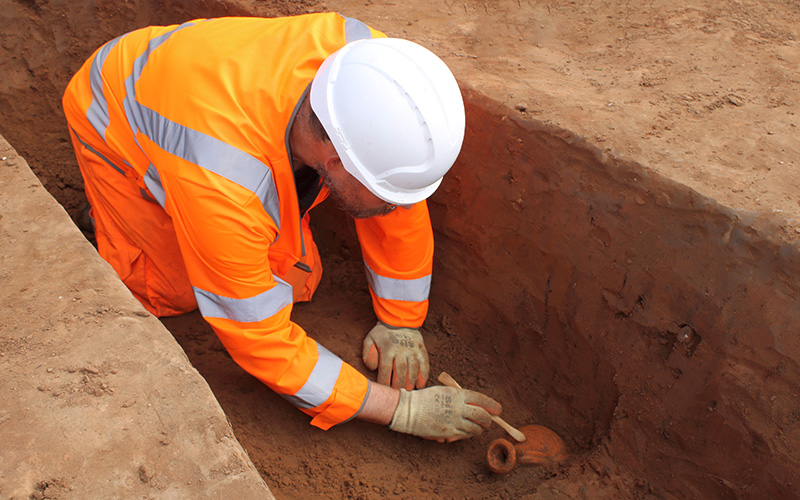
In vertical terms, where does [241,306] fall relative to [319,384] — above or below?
above

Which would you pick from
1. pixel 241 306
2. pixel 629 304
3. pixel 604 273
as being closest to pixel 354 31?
pixel 241 306

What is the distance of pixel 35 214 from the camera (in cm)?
210

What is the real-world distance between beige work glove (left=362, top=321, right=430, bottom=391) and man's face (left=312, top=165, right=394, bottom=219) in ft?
2.98

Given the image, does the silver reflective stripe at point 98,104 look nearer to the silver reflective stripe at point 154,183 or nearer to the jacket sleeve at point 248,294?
the silver reflective stripe at point 154,183

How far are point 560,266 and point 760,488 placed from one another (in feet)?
3.75

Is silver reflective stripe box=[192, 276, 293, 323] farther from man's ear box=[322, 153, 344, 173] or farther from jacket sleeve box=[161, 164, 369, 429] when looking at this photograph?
man's ear box=[322, 153, 344, 173]

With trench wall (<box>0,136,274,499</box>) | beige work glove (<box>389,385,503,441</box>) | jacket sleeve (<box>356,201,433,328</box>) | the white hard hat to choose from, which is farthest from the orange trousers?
the white hard hat

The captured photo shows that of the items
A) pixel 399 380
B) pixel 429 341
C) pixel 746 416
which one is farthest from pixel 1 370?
pixel 746 416

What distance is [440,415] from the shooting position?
254 cm

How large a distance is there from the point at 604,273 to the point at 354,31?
1.44 metres

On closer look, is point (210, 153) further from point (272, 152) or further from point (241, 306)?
point (241, 306)

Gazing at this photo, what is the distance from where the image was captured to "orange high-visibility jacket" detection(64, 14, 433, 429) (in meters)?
1.94

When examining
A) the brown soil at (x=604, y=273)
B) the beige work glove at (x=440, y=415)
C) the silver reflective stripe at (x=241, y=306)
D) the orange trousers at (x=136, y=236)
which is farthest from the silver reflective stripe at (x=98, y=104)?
the beige work glove at (x=440, y=415)

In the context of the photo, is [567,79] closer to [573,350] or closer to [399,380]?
[573,350]
